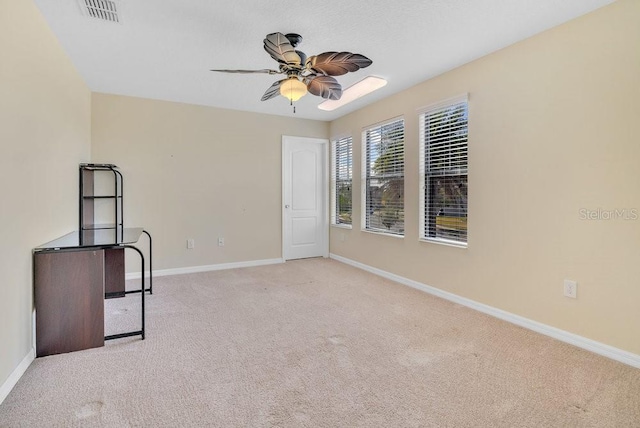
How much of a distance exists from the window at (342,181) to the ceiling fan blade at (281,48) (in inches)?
114

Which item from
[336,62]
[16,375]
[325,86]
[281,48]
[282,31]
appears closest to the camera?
[16,375]

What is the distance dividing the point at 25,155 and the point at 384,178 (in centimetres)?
367

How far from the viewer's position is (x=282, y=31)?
2598 millimetres

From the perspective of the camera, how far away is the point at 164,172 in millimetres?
4477

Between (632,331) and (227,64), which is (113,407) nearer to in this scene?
(227,64)

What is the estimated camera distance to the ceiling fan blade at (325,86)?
2633mm

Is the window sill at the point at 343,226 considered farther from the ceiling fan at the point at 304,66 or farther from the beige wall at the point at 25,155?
the beige wall at the point at 25,155

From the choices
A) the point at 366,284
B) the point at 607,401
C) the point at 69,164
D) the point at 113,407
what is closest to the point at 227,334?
the point at 113,407

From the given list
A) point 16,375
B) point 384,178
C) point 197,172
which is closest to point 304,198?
point 384,178

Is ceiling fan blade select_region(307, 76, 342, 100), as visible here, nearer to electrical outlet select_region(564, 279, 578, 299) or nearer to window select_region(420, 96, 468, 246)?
window select_region(420, 96, 468, 246)

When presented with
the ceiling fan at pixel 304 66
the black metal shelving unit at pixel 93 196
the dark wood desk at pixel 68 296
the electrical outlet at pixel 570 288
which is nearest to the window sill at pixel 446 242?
the electrical outlet at pixel 570 288

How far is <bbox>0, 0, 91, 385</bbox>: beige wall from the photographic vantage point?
1.80m

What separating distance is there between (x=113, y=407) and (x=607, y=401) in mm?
2637

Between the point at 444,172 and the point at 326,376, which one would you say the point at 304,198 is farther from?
the point at 326,376
